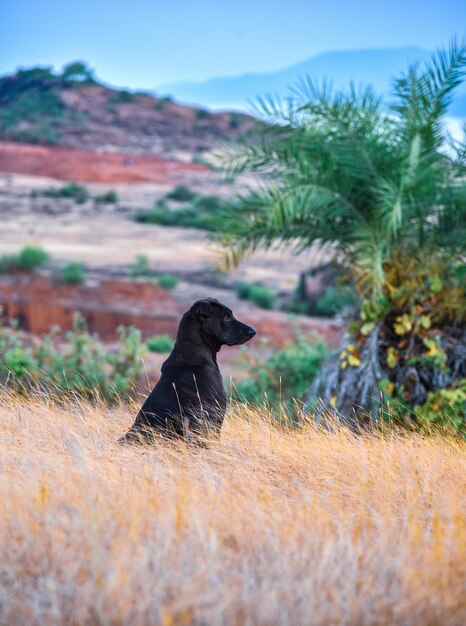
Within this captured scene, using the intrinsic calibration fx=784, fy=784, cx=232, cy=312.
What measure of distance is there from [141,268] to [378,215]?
60.0 ft

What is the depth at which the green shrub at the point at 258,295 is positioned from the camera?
23141 mm

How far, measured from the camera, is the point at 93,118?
52.6m

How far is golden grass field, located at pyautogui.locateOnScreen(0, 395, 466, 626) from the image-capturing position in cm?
305

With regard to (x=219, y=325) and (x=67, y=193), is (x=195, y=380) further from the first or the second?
(x=67, y=193)

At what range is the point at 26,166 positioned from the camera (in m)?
45.8

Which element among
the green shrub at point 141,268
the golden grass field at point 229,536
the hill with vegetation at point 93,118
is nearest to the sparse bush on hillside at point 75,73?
the hill with vegetation at point 93,118

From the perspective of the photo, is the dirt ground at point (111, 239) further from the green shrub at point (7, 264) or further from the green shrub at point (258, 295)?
the green shrub at point (258, 295)

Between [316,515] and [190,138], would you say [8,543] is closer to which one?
[316,515]

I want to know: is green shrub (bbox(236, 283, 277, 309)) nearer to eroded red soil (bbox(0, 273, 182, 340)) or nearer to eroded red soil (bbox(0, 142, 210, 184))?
eroded red soil (bbox(0, 273, 182, 340))

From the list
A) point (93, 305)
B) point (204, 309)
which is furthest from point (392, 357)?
point (93, 305)

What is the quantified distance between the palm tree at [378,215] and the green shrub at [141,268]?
666 inches

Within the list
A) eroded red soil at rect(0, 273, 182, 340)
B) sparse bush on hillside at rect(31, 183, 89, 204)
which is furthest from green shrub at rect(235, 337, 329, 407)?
sparse bush on hillside at rect(31, 183, 89, 204)

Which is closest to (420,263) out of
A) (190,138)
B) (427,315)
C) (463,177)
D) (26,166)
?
(427,315)

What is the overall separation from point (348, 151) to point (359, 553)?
19.4 ft
